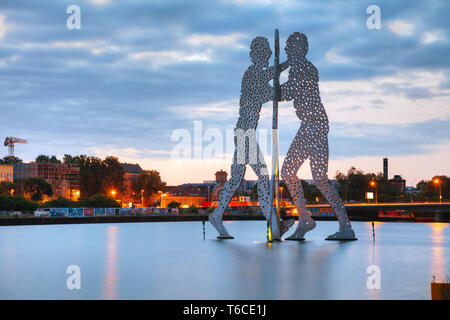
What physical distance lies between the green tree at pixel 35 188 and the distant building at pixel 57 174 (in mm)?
26240

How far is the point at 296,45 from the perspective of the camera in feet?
114

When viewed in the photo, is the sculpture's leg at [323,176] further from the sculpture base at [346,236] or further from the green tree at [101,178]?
the green tree at [101,178]

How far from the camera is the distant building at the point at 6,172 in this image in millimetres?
140250

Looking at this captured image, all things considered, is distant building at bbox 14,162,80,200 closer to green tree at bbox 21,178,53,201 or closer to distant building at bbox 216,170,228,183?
green tree at bbox 21,178,53,201

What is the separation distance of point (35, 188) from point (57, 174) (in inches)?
1219

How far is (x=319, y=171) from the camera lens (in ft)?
115

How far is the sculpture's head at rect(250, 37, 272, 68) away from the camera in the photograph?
35438 millimetres

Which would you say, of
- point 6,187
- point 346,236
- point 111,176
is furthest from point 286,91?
point 6,187

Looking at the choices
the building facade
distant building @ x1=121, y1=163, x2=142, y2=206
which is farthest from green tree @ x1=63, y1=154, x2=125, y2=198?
distant building @ x1=121, y1=163, x2=142, y2=206

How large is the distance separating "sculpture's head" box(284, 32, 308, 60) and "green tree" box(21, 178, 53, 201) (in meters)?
88.8

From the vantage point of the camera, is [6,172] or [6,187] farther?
[6,172]

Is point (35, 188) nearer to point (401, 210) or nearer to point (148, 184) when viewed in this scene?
point (148, 184)
